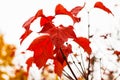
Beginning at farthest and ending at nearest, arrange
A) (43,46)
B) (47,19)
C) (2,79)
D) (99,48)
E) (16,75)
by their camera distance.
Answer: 1. (16,75)
2. (2,79)
3. (99,48)
4. (47,19)
5. (43,46)

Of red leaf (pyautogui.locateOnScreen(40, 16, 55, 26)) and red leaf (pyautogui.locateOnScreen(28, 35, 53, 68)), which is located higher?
red leaf (pyautogui.locateOnScreen(40, 16, 55, 26))

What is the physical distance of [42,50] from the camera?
0.87 meters

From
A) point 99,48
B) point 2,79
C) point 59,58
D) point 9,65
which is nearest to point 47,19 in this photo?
point 59,58

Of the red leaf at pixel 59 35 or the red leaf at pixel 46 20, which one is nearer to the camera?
the red leaf at pixel 59 35

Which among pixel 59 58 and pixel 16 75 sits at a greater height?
pixel 16 75

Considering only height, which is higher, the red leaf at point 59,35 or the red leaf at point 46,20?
the red leaf at point 46,20

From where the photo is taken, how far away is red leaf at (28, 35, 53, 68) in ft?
2.83

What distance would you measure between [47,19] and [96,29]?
0.89m

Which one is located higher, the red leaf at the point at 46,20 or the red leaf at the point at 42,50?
the red leaf at the point at 46,20

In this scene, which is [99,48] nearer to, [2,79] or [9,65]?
[2,79]

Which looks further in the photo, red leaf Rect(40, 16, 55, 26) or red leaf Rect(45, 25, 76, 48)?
red leaf Rect(40, 16, 55, 26)

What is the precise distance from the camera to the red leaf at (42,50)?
86 cm

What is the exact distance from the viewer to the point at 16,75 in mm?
3650

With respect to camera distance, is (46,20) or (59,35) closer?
(59,35)
